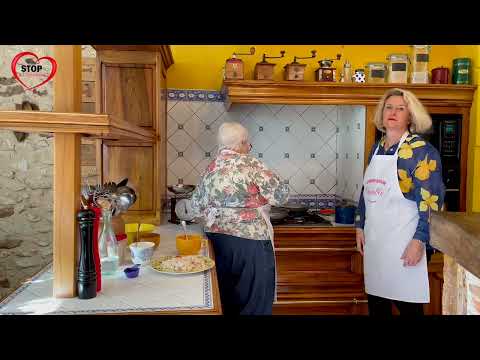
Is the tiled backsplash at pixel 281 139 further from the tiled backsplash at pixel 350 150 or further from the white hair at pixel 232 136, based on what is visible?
the white hair at pixel 232 136

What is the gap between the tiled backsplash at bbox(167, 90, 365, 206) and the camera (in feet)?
10.8

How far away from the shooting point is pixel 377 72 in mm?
2996

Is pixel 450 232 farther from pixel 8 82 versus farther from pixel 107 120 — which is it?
pixel 8 82

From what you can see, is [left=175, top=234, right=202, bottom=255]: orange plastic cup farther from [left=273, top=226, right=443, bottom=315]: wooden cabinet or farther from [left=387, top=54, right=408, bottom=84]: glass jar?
[left=387, top=54, right=408, bottom=84]: glass jar

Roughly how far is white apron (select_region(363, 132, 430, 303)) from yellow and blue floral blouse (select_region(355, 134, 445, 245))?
0.03 m

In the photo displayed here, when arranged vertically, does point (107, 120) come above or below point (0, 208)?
above

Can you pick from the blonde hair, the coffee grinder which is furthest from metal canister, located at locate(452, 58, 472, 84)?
the coffee grinder

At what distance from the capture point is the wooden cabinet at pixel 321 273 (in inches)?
110

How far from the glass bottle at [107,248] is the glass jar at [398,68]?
2.22 m

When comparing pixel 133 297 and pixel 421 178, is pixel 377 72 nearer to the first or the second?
pixel 421 178

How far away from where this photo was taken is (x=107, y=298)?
1291 millimetres
